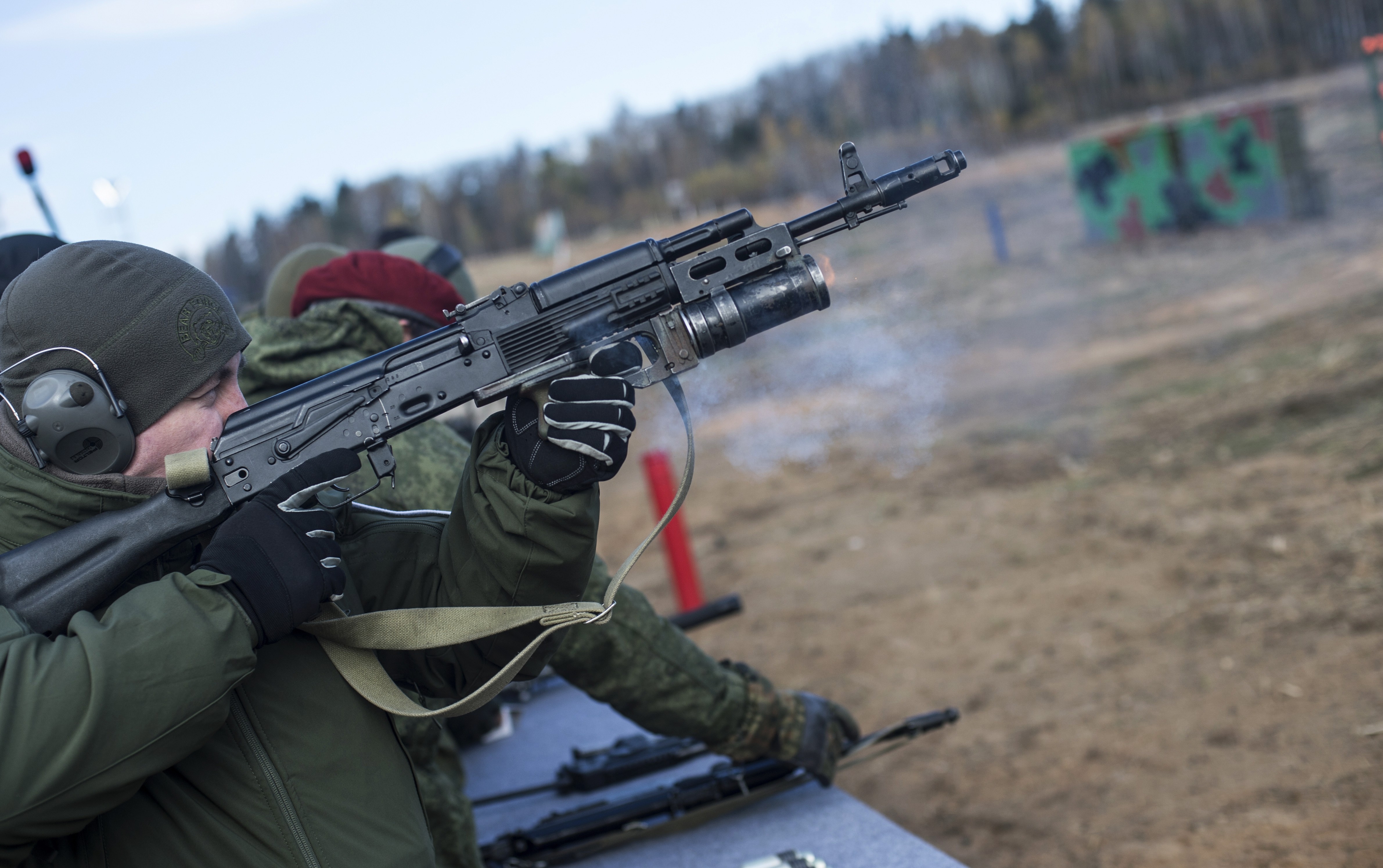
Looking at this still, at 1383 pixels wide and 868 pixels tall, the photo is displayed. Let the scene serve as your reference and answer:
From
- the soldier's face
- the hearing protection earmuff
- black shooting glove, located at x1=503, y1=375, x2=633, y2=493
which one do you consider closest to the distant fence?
black shooting glove, located at x1=503, y1=375, x2=633, y2=493

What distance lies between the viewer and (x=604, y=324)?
2.32 metres

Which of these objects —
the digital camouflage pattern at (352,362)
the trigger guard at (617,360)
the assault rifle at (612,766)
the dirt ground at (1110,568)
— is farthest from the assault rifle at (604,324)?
the dirt ground at (1110,568)

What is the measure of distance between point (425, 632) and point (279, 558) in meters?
0.35

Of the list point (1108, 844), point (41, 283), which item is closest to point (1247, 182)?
point (1108, 844)

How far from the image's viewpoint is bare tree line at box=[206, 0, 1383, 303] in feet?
115

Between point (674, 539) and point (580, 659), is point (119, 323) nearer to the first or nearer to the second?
point (580, 659)

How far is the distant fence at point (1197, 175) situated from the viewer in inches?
661

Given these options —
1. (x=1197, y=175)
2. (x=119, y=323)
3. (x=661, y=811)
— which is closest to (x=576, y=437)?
(x=119, y=323)

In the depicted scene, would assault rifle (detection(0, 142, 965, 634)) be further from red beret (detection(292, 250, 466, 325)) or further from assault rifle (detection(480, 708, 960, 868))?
assault rifle (detection(480, 708, 960, 868))

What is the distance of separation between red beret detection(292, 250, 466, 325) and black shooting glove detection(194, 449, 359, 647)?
1472mm

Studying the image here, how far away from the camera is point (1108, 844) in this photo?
3848 millimetres

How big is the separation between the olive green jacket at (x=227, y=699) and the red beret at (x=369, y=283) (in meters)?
1.34

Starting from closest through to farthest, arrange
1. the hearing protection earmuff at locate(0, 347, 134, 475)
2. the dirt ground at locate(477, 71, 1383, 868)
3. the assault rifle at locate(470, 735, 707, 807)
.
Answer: the hearing protection earmuff at locate(0, 347, 134, 475), the assault rifle at locate(470, 735, 707, 807), the dirt ground at locate(477, 71, 1383, 868)

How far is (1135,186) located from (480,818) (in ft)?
62.9
